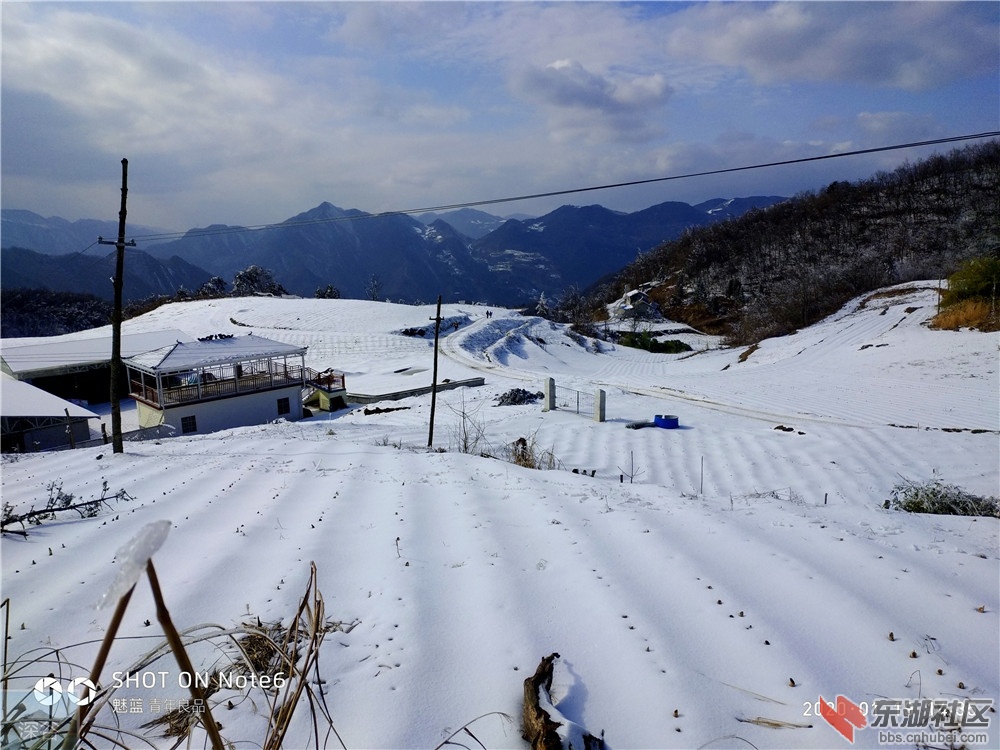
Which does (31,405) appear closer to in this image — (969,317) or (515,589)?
(515,589)

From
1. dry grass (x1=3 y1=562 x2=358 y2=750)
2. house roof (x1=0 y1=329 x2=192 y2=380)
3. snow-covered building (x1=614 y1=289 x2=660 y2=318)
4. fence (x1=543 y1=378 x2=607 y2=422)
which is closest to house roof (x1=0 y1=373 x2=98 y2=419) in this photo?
house roof (x1=0 y1=329 x2=192 y2=380)

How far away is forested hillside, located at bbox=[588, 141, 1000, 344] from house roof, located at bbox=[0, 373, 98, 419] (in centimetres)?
3771

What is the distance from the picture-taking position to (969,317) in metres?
21.9

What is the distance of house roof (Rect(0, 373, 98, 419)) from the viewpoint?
14.3 m

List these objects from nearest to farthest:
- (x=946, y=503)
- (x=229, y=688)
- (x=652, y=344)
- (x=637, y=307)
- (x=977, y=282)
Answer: (x=229, y=688) → (x=946, y=503) → (x=977, y=282) → (x=652, y=344) → (x=637, y=307)

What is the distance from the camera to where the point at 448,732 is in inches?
79.0

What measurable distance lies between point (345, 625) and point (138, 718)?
2.87 ft

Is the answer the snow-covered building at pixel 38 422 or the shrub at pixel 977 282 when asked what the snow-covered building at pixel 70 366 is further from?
the shrub at pixel 977 282

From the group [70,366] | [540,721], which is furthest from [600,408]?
[70,366]

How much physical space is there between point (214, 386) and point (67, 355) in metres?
11.0

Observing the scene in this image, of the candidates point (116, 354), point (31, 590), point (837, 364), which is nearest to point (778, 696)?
point (31, 590)

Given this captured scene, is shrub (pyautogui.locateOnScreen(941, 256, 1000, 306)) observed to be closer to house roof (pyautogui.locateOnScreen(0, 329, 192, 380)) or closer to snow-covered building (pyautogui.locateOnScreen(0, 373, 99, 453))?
snow-covered building (pyautogui.locateOnScreen(0, 373, 99, 453))

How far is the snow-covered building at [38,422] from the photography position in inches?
569

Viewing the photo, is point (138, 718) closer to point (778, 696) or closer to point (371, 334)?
point (778, 696)
